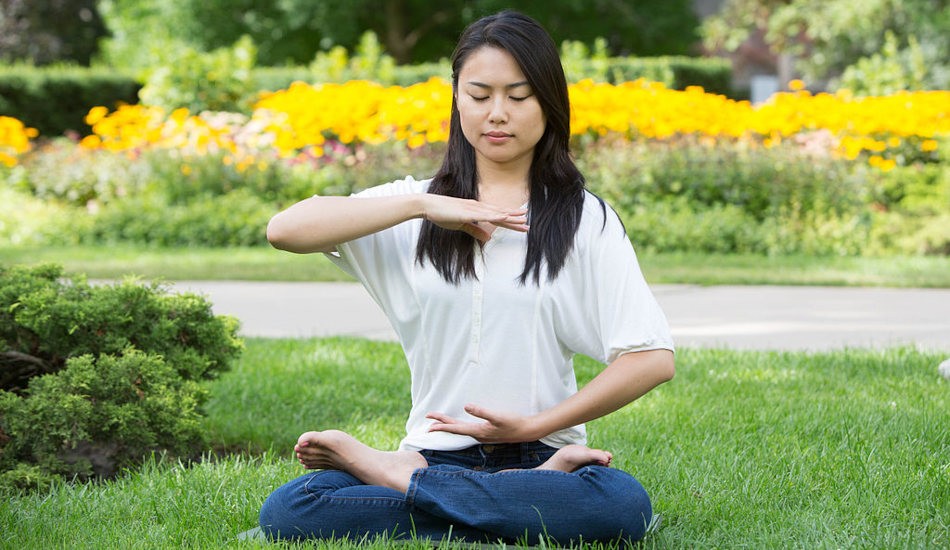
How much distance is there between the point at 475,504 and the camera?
269 centimetres

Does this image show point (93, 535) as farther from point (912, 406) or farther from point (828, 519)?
point (912, 406)

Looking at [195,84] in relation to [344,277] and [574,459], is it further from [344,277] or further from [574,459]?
[574,459]

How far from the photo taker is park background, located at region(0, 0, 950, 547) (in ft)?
10.9

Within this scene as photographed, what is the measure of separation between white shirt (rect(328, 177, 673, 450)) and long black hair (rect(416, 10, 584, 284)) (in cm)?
3

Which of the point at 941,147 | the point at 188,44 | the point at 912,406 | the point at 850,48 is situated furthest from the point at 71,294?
the point at 188,44

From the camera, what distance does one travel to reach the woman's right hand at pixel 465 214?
2.59 meters

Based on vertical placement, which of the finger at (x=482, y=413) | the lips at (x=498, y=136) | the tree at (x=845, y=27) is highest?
the tree at (x=845, y=27)

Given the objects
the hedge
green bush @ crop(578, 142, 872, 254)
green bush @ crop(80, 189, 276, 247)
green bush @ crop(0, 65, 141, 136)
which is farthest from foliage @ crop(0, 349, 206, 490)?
green bush @ crop(0, 65, 141, 136)

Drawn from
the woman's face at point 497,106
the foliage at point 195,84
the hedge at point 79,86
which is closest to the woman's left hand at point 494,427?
the woman's face at point 497,106

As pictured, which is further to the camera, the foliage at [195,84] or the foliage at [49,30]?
the foliage at [49,30]

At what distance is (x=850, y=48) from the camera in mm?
20422

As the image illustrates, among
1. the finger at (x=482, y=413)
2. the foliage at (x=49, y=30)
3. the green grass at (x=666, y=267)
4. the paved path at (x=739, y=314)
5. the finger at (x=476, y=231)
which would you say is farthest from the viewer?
the foliage at (x=49, y=30)

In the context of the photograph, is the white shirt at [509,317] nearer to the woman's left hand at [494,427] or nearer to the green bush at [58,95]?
the woman's left hand at [494,427]

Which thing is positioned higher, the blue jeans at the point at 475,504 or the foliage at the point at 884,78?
the foliage at the point at 884,78
